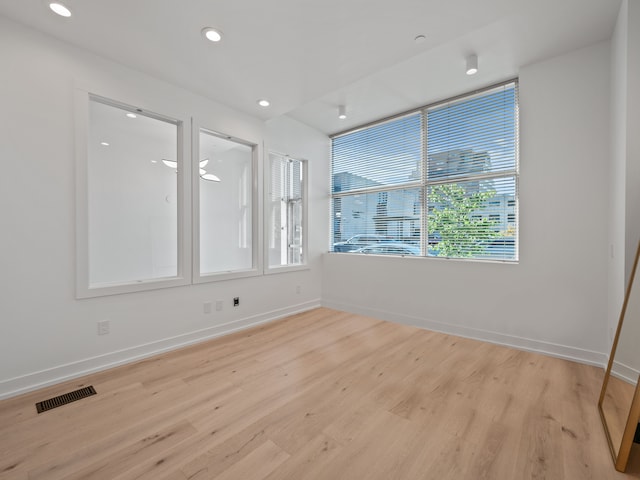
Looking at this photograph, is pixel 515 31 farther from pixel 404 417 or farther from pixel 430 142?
pixel 404 417

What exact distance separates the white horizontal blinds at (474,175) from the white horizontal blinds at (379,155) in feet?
0.76

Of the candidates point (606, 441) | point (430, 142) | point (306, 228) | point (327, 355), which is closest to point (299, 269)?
point (306, 228)

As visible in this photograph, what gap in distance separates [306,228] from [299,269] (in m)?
0.66

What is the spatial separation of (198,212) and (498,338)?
11.7 feet

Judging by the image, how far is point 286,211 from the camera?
4484mm

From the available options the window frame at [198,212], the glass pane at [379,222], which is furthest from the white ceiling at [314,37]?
the glass pane at [379,222]

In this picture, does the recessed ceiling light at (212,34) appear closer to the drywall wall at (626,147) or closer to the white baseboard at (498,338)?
the drywall wall at (626,147)

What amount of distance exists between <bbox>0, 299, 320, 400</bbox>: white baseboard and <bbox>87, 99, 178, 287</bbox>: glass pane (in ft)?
2.18

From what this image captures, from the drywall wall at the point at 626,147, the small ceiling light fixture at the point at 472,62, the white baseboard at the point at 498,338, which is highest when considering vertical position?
the small ceiling light fixture at the point at 472,62

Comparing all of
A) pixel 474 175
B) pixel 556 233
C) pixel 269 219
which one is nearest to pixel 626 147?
pixel 556 233

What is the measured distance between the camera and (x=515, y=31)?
247cm

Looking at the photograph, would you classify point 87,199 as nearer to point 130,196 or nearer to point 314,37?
point 130,196

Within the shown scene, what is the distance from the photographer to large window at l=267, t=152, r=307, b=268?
4199mm

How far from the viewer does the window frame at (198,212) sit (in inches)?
125
